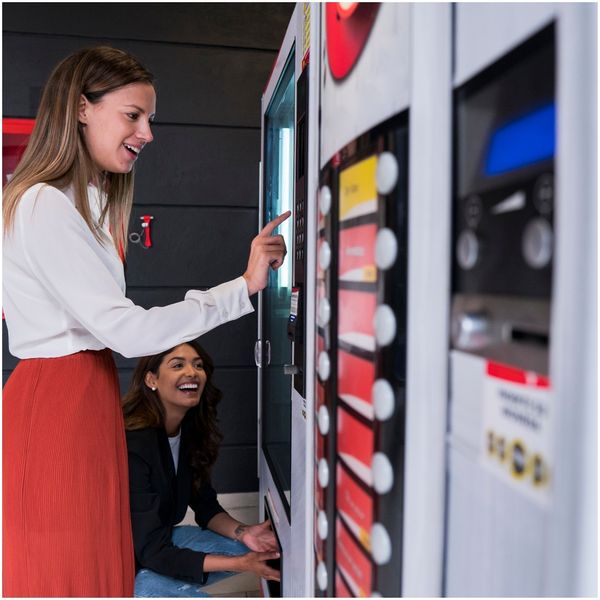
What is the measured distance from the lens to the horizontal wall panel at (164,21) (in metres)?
2.39

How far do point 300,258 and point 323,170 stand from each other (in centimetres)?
43

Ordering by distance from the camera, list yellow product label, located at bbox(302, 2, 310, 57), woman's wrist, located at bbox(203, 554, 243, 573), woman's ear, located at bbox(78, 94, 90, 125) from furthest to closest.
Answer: woman's wrist, located at bbox(203, 554, 243, 573) < woman's ear, located at bbox(78, 94, 90, 125) < yellow product label, located at bbox(302, 2, 310, 57)

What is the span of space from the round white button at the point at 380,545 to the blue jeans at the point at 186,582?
1.37 m

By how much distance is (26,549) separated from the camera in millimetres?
1193

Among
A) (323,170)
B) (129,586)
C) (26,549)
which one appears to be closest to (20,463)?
(26,549)

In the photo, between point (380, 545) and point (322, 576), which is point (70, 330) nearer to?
point (322, 576)

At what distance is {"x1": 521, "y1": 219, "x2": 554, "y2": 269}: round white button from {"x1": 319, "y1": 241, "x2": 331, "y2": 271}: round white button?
0.29m

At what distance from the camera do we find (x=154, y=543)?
167cm

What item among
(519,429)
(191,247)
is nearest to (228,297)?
(519,429)

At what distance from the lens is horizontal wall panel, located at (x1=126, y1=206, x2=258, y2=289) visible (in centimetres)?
253

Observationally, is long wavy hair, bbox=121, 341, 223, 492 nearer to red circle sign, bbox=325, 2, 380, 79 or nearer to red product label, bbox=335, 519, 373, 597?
red product label, bbox=335, 519, 373, 597

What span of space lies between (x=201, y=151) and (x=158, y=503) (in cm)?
152

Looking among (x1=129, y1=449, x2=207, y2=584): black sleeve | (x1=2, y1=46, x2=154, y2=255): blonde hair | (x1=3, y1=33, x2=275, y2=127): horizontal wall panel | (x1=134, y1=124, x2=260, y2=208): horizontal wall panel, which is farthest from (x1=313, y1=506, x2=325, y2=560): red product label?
(x1=3, y1=33, x2=275, y2=127): horizontal wall panel

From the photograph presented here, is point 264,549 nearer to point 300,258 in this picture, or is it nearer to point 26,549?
point 26,549
